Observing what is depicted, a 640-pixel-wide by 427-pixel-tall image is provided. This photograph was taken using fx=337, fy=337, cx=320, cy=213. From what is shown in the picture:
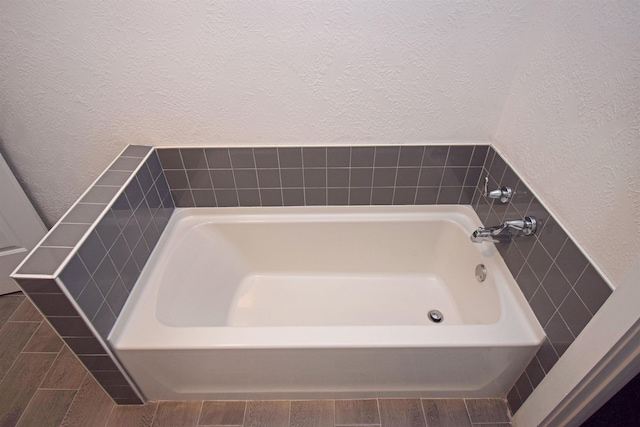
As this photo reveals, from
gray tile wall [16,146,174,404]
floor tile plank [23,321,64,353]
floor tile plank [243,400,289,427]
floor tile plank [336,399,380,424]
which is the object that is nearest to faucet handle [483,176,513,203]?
floor tile plank [336,399,380,424]

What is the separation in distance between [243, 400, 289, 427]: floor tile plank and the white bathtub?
6 cm

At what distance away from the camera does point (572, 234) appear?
100 centimetres

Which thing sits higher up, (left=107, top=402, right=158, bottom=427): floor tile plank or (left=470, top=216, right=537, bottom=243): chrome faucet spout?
(left=470, top=216, right=537, bottom=243): chrome faucet spout

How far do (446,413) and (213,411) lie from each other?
92cm

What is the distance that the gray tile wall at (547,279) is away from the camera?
945mm

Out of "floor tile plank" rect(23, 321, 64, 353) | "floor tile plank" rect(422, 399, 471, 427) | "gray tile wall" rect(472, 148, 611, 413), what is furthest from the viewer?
"floor tile plank" rect(23, 321, 64, 353)

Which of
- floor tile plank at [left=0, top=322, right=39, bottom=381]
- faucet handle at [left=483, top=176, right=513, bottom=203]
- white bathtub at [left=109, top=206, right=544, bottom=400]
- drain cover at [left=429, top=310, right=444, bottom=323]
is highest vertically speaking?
faucet handle at [left=483, top=176, right=513, bottom=203]

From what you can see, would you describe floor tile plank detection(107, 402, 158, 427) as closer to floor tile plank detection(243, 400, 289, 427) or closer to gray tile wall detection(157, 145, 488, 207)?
floor tile plank detection(243, 400, 289, 427)

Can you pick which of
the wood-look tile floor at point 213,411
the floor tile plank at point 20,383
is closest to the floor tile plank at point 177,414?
the wood-look tile floor at point 213,411

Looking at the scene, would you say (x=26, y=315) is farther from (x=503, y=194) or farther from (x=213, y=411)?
(x=503, y=194)

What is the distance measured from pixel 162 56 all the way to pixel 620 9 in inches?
56.0

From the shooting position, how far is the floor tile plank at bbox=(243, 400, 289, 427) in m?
1.31

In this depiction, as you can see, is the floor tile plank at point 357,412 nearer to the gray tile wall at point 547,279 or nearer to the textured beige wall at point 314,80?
the gray tile wall at point 547,279

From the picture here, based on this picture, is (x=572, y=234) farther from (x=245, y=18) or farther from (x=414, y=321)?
(x=245, y=18)
